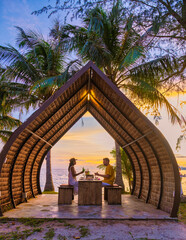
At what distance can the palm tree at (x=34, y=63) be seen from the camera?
12.7 metres

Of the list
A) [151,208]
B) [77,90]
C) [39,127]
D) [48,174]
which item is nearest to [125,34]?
[77,90]

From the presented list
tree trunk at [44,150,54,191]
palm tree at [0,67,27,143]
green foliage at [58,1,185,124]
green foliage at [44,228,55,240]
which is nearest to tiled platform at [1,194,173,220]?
green foliage at [44,228,55,240]

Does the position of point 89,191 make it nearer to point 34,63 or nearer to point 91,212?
point 91,212

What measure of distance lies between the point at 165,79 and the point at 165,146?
6.08 m

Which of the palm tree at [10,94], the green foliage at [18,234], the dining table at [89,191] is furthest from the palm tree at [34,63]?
the green foliage at [18,234]

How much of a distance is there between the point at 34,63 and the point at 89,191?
9204 mm

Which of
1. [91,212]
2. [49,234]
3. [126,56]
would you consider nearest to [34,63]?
[126,56]

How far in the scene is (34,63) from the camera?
47.3 feet

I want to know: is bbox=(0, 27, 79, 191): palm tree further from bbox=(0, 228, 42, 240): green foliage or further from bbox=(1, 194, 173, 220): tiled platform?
bbox=(0, 228, 42, 240): green foliage

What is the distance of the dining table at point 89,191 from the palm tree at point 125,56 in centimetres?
511

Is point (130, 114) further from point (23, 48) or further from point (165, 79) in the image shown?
point (23, 48)

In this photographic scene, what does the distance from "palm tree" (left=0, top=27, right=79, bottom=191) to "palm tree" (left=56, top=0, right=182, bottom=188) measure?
1467 millimetres

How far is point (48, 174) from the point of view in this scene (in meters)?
15.6

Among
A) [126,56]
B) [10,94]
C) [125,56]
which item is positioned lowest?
[10,94]
